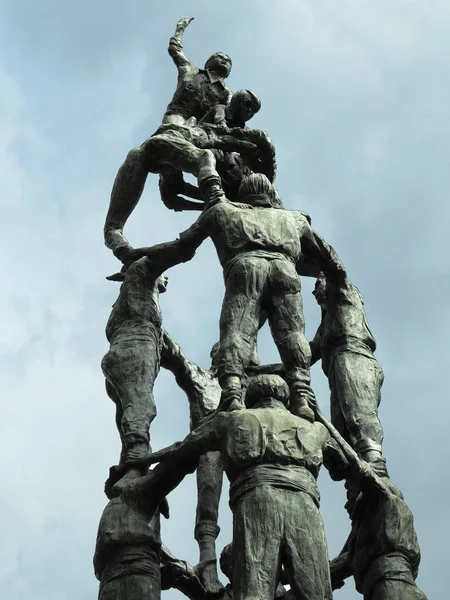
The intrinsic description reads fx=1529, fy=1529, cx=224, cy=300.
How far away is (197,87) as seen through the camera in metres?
17.0

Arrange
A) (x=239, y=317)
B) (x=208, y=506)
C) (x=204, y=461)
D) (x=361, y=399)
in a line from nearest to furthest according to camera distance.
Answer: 1. (x=239, y=317)
2. (x=361, y=399)
3. (x=208, y=506)
4. (x=204, y=461)

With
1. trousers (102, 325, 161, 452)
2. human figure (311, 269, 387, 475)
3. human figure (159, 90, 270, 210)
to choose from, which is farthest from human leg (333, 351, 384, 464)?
human figure (159, 90, 270, 210)

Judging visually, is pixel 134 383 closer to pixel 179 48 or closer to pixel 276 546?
pixel 276 546

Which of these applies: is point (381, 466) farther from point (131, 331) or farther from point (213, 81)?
point (213, 81)

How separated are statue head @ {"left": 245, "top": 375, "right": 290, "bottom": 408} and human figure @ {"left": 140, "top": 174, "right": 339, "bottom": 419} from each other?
13cm

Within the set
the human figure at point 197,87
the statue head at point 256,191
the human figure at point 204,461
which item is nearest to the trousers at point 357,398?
the human figure at point 204,461

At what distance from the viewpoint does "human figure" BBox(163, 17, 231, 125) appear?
55.4 ft

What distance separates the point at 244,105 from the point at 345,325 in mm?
3044

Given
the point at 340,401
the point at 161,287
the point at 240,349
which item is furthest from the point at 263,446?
the point at 161,287

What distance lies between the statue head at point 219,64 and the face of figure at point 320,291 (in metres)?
3.19

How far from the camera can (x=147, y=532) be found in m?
12.5

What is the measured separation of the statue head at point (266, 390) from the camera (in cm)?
1263

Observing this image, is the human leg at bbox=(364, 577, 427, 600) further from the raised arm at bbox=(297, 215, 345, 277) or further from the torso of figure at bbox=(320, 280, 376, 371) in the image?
the raised arm at bbox=(297, 215, 345, 277)

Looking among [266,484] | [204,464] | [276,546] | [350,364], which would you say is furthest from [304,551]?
[350,364]
